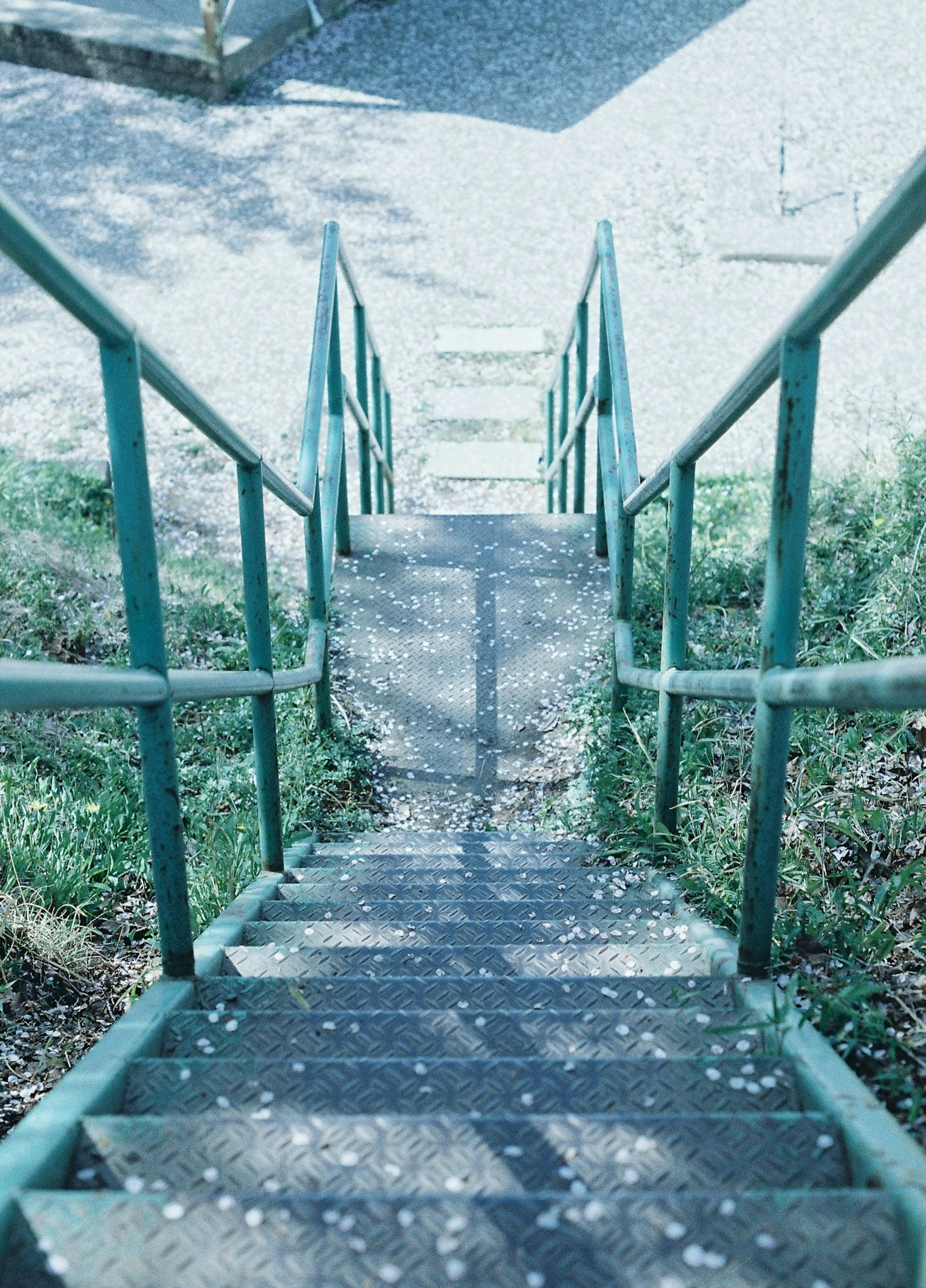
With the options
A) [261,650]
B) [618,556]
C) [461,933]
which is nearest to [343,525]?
[618,556]

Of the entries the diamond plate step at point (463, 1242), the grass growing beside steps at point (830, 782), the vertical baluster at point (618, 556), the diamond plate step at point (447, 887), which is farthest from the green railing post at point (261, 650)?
the diamond plate step at point (463, 1242)

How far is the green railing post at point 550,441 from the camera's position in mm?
6578

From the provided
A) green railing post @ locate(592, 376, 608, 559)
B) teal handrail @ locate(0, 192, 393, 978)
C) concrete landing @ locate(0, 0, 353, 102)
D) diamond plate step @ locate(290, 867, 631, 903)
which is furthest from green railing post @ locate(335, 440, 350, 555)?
concrete landing @ locate(0, 0, 353, 102)

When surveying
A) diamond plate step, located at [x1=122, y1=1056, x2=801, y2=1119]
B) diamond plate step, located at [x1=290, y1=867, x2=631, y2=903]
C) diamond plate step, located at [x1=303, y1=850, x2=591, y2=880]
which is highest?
diamond plate step, located at [x1=122, y1=1056, x2=801, y2=1119]

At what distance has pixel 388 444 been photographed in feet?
22.1

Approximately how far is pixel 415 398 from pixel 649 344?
157 centimetres

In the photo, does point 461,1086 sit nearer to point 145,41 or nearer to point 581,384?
point 581,384

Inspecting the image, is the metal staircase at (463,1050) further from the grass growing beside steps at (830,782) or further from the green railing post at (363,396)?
the green railing post at (363,396)

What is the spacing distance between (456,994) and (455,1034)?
203mm

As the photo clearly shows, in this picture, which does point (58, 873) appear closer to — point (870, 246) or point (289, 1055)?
point (289, 1055)

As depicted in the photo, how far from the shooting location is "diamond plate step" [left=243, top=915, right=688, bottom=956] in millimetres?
2381

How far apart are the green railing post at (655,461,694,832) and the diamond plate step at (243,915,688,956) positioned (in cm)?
44

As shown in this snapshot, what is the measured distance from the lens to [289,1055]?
1.85 metres

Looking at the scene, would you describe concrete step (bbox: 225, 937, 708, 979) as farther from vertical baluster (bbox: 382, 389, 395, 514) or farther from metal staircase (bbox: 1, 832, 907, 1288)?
vertical baluster (bbox: 382, 389, 395, 514)
